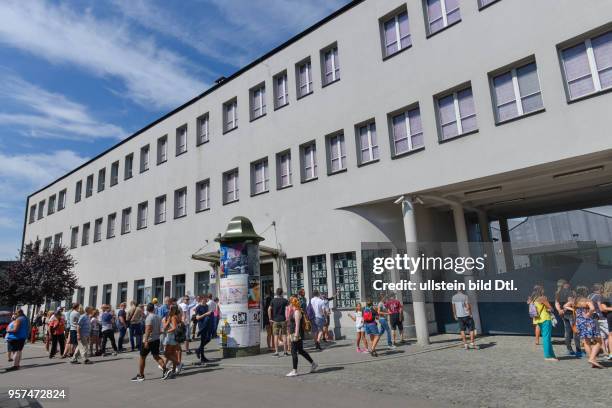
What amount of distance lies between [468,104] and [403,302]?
23.5ft

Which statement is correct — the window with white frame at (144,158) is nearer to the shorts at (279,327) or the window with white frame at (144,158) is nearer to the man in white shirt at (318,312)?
the man in white shirt at (318,312)

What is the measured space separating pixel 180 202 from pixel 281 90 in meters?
9.09

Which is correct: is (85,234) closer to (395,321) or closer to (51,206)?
(51,206)

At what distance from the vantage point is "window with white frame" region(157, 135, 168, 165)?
25.8 metres

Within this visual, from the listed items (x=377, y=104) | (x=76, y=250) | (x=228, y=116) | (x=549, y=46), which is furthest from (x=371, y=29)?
(x=76, y=250)

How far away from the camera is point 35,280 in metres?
24.8

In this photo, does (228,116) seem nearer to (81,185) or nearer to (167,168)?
(167,168)

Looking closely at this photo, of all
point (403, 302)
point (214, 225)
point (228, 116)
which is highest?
point (228, 116)

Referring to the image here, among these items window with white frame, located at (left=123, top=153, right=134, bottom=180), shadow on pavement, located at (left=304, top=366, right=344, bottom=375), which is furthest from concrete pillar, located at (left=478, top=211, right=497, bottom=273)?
window with white frame, located at (left=123, top=153, right=134, bottom=180)

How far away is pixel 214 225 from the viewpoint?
69.3ft

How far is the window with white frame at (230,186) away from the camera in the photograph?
2074cm

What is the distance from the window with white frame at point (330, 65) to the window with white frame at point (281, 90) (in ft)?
7.19

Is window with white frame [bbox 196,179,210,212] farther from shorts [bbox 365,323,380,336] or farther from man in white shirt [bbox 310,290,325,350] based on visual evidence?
shorts [bbox 365,323,380,336]

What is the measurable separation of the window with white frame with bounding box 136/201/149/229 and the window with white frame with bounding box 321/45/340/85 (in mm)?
14792
